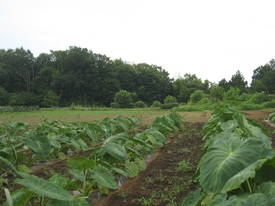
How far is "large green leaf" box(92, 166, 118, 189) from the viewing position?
187 cm

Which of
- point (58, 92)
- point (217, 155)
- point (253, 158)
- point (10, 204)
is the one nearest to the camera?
point (10, 204)

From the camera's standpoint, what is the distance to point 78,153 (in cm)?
443

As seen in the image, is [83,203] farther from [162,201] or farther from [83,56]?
[83,56]

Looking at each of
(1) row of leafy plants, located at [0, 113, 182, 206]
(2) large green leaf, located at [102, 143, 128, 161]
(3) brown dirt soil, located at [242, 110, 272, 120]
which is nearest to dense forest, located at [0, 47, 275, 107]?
(3) brown dirt soil, located at [242, 110, 272, 120]

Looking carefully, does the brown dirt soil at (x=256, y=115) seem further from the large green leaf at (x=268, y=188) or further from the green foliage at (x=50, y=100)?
the green foliage at (x=50, y=100)

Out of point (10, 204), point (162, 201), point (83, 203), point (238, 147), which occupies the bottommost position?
point (162, 201)

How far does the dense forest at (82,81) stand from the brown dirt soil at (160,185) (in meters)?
33.5

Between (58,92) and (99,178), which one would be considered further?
(58,92)

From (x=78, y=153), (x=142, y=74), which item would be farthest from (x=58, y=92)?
(x=78, y=153)

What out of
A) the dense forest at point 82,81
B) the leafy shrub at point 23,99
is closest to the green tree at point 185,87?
the dense forest at point 82,81

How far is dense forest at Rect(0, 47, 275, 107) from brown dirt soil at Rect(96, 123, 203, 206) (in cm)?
3354

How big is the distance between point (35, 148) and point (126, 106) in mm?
25940

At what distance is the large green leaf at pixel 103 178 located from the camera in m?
1.87

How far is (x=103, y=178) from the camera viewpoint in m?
1.93
